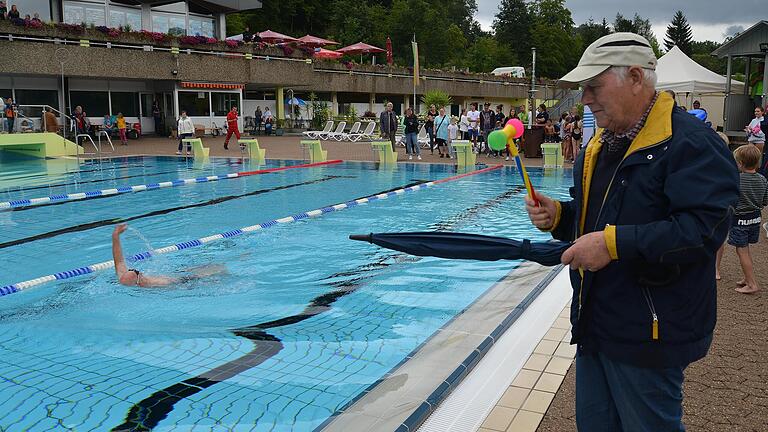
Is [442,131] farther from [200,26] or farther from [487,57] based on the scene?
[487,57]

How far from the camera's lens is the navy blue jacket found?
1761 millimetres

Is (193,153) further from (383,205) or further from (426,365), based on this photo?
(426,365)

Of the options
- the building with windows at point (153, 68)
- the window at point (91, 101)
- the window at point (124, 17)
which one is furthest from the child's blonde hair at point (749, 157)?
the window at point (124, 17)

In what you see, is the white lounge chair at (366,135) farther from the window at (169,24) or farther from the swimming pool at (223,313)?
the swimming pool at (223,313)

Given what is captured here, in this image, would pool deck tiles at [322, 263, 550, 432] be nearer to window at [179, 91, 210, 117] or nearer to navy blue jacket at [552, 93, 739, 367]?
navy blue jacket at [552, 93, 739, 367]

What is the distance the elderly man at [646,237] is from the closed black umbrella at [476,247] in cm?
18

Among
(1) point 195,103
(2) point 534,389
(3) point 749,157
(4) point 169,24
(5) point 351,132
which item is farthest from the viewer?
(4) point 169,24

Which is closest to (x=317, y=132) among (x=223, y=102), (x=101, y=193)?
(x=223, y=102)

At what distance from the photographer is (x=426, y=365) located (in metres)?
4.04

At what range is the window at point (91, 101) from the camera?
27859 millimetres

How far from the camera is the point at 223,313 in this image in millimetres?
5645

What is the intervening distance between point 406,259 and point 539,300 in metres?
2.34

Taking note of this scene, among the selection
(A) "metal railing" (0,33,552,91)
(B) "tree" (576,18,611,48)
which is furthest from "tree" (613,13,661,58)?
(A) "metal railing" (0,33,552,91)

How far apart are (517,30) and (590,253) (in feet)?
261
